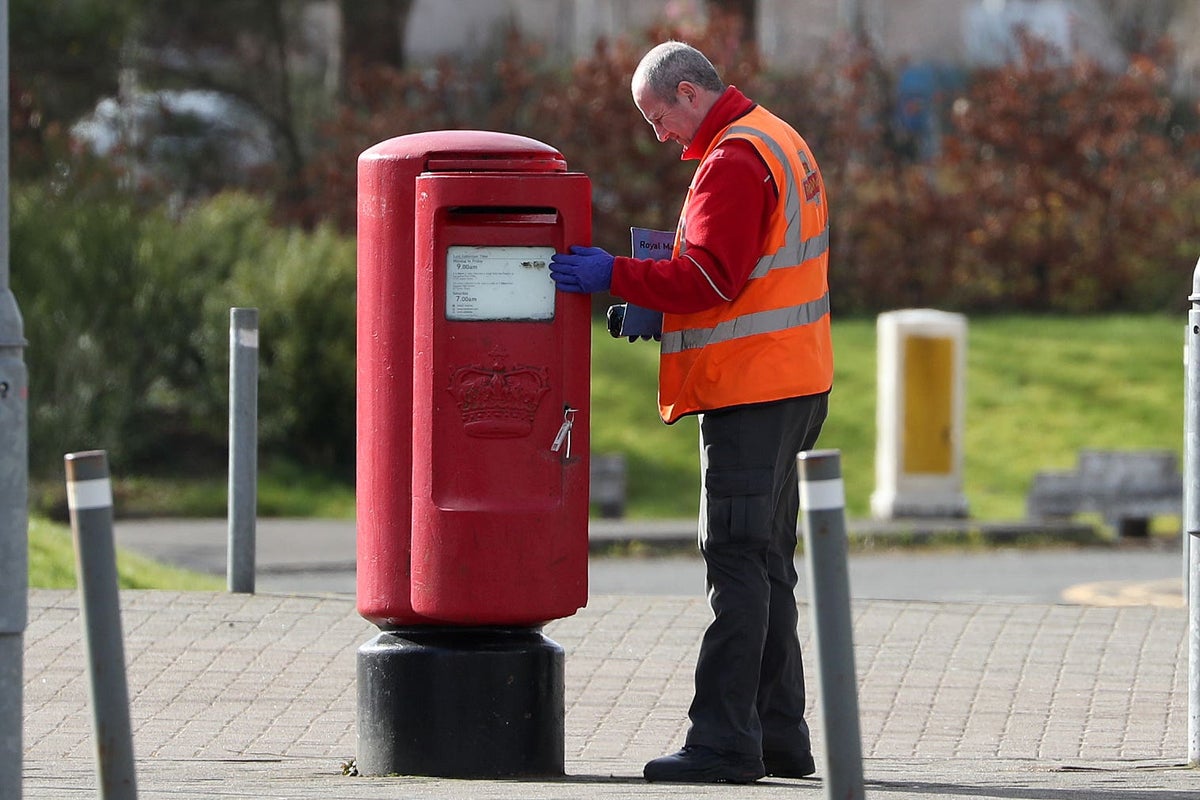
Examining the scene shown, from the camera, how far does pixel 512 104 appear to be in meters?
19.8

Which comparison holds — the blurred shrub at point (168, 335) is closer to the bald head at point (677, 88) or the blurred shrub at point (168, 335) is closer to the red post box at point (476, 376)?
the red post box at point (476, 376)

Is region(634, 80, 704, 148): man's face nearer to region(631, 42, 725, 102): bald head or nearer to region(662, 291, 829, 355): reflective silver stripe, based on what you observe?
region(631, 42, 725, 102): bald head

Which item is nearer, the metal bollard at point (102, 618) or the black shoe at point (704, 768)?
the metal bollard at point (102, 618)

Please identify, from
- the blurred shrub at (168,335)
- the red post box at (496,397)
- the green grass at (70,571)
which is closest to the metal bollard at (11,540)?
the red post box at (496,397)

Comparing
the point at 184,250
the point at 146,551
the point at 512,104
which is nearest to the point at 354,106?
the point at 512,104

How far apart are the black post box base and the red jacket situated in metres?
0.96

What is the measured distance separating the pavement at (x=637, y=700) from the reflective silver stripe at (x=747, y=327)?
102cm

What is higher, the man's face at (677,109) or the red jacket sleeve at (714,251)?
the man's face at (677,109)

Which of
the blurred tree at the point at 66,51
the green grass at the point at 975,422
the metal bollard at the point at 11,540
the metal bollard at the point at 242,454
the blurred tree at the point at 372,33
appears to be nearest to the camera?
the metal bollard at the point at 11,540

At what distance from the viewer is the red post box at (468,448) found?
17.5 ft

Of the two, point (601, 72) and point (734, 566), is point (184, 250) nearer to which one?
point (601, 72)

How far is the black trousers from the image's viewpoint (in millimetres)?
5367

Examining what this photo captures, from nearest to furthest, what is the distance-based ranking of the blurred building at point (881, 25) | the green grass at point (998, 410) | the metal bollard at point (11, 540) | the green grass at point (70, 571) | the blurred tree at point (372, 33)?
the metal bollard at point (11, 540), the green grass at point (70, 571), the green grass at point (998, 410), the blurred tree at point (372, 33), the blurred building at point (881, 25)

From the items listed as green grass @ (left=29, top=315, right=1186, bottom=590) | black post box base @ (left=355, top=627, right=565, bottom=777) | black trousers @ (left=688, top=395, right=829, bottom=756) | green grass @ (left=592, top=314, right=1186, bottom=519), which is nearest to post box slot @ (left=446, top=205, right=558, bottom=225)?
black trousers @ (left=688, top=395, right=829, bottom=756)
